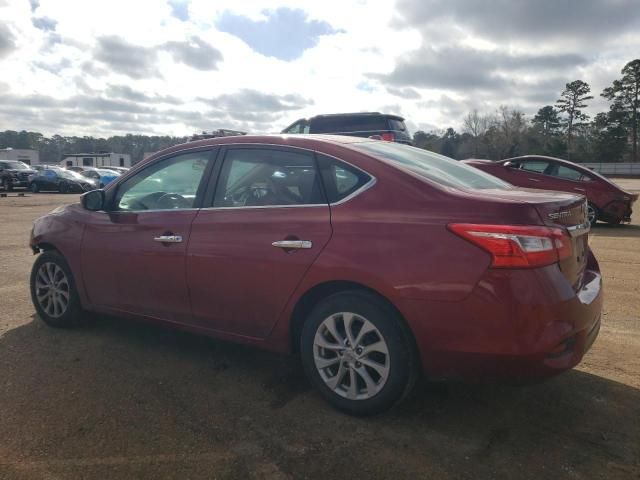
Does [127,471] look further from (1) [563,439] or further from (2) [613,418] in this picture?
(2) [613,418]

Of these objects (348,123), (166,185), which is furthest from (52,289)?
(348,123)

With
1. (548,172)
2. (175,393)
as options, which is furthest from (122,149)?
(175,393)

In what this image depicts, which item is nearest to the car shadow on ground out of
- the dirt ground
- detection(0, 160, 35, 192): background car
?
the dirt ground

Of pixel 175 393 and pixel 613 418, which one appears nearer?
pixel 613 418

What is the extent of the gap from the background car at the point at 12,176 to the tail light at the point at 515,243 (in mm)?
29050

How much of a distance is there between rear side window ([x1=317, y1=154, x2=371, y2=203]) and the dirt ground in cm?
129

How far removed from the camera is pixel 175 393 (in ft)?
10.9

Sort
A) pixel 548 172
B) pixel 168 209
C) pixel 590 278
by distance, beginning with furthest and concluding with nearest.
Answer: pixel 548 172, pixel 168 209, pixel 590 278

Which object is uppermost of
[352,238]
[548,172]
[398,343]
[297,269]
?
[548,172]

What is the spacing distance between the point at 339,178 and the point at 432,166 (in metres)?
0.67

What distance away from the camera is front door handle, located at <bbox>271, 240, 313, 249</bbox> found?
3.04 metres

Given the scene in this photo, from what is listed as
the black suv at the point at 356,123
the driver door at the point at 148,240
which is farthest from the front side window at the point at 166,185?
the black suv at the point at 356,123

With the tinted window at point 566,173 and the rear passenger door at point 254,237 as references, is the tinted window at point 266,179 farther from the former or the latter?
the tinted window at point 566,173

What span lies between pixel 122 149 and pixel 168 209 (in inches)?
3915
